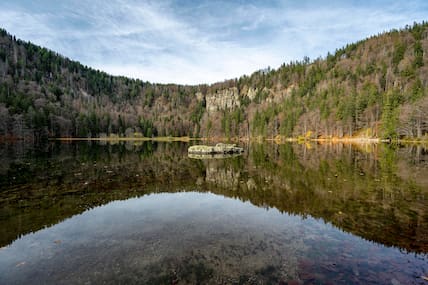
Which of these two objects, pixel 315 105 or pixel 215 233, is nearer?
pixel 215 233

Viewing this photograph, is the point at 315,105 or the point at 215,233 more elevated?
the point at 315,105

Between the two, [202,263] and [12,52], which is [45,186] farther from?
[12,52]

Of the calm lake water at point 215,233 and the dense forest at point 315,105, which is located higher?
the dense forest at point 315,105

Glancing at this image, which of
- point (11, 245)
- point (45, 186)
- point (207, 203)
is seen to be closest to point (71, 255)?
point (11, 245)

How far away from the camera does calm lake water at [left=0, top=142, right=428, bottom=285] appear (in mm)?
6375

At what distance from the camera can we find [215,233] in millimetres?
9266

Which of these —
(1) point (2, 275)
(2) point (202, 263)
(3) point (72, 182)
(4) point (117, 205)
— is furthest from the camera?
(3) point (72, 182)

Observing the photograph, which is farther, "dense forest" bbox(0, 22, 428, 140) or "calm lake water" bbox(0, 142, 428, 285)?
"dense forest" bbox(0, 22, 428, 140)

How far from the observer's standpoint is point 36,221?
1008cm

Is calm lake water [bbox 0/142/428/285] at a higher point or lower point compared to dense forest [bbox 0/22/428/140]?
lower

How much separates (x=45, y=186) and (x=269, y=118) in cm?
12489

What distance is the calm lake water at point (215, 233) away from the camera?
638 cm

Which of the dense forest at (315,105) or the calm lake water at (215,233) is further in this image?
the dense forest at (315,105)

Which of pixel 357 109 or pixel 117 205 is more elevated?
pixel 357 109
